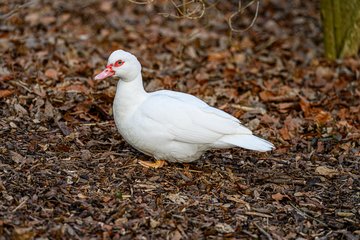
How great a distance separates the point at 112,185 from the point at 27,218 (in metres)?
0.69

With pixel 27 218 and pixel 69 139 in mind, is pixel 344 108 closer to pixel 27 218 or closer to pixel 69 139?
pixel 69 139

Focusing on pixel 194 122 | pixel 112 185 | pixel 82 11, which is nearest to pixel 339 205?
pixel 194 122

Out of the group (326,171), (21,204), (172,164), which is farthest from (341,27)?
(21,204)

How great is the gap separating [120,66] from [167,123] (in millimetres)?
509

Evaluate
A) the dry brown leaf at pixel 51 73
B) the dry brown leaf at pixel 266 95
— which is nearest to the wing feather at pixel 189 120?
→ the dry brown leaf at pixel 266 95

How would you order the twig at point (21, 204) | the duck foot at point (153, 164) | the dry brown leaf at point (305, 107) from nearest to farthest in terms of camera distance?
1. the twig at point (21, 204)
2. the duck foot at point (153, 164)
3. the dry brown leaf at point (305, 107)

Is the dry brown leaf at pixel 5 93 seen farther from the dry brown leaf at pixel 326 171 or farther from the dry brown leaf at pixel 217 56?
the dry brown leaf at pixel 326 171

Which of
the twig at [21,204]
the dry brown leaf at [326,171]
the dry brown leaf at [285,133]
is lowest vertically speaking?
the dry brown leaf at [285,133]

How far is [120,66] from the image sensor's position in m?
4.41

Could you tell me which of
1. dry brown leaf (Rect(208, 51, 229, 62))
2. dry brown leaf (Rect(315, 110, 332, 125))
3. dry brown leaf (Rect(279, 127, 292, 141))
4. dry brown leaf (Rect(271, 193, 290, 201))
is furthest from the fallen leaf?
dry brown leaf (Rect(208, 51, 229, 62))

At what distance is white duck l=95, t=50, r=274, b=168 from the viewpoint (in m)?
4.32

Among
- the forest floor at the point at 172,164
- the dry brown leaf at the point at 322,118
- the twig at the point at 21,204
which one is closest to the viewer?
the twig at the point at 21,204

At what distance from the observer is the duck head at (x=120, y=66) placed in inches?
173

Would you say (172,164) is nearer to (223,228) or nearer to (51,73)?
(223,228)
